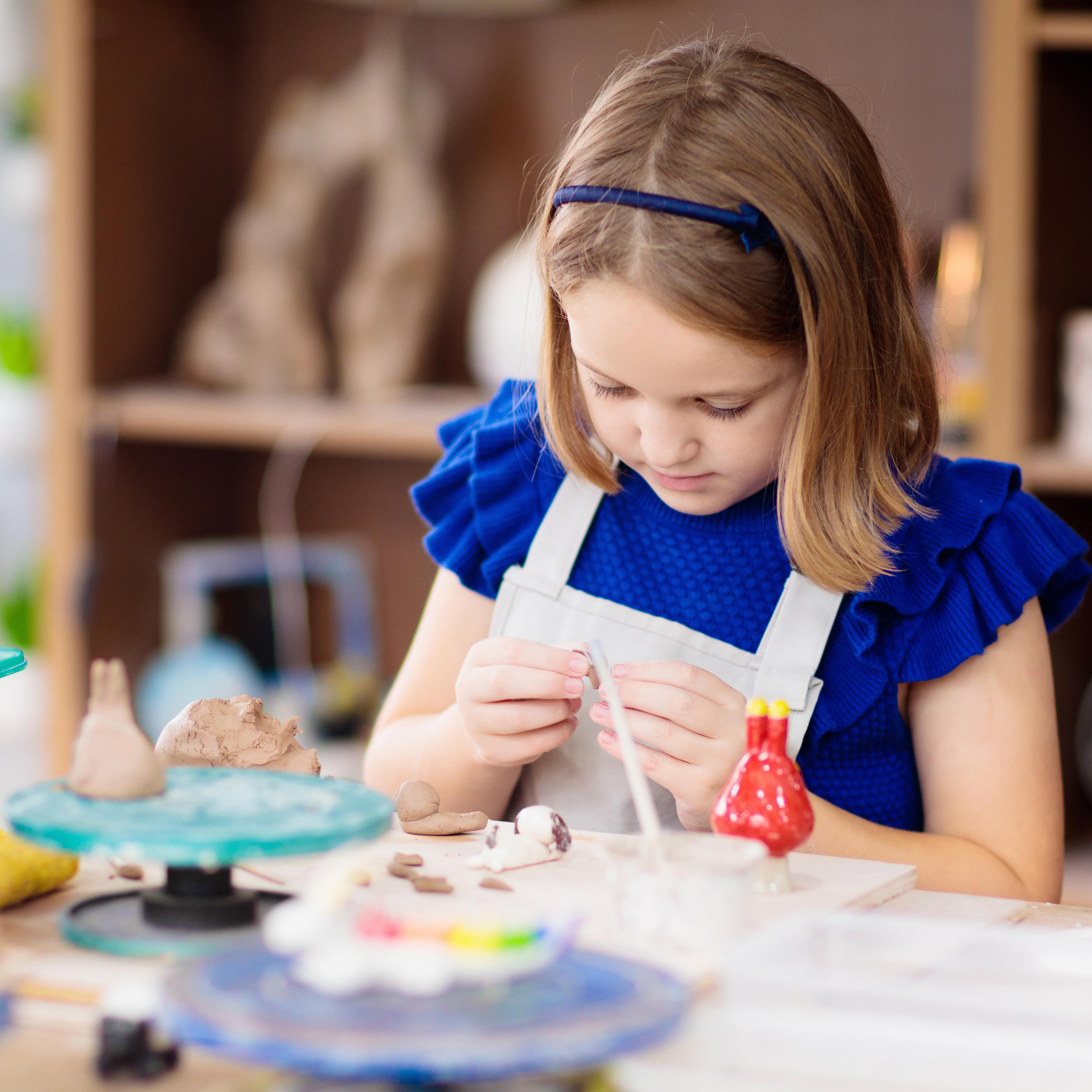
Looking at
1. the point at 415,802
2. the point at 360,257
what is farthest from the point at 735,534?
the point at 360,257

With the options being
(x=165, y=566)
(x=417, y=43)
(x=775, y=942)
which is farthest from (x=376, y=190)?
(x=775, y=942)

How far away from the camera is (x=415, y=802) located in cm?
82

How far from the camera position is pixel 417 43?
2002 millimetres

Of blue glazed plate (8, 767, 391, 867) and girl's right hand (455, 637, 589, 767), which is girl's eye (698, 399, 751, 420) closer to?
girl's right hand (455, 637, 589, 767)

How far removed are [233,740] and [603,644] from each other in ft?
1.06

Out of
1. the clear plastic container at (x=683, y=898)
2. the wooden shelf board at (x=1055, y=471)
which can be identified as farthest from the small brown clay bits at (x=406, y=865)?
the wooden shelf board at (x=1055, y=471)

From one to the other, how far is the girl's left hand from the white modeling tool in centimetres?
3

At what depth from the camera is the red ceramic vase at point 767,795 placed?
2.25 ft

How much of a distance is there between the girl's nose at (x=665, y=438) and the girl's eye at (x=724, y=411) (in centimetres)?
2

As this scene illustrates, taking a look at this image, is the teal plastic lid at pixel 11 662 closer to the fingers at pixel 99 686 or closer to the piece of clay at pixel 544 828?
the fingers at pixel 99 686

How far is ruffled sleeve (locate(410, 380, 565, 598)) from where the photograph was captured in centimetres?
108

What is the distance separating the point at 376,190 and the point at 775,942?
1.56 meters

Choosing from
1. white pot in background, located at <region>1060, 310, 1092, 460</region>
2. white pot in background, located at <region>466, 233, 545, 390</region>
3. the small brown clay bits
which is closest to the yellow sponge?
the small brown clay bits

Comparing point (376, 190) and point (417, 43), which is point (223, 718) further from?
point (417, 43)
